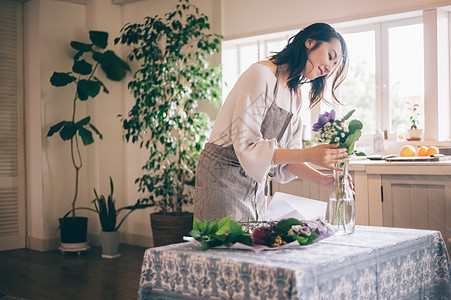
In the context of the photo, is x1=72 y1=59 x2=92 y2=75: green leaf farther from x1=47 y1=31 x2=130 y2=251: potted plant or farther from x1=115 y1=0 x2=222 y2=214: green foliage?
x1=115 y1=0 x2=222 y2=214: green foliage

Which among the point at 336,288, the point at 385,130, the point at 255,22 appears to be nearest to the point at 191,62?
the point at 255,22

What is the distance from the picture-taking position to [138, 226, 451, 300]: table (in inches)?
52.1

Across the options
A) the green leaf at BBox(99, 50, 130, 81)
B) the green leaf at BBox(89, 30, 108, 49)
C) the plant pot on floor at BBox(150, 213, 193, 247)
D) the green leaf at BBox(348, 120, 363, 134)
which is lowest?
the plant pot on floor at BBox(150, 213, 193, 247)

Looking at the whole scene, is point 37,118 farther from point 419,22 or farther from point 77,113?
point 419,22

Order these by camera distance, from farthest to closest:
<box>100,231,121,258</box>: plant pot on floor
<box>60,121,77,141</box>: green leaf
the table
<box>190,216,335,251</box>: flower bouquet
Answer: <box>60,121,77,141</box>: green leaf < <box>100,231,121,258</box>: plant pot on floor < <box>190,216,335,251</box>: flower bouquet < the table

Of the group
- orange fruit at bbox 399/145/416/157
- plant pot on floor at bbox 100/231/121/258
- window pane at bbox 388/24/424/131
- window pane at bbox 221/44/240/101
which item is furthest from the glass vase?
plant pot on floor at bbox 100/231/121/258

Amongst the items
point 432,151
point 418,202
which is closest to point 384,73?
point 432,151

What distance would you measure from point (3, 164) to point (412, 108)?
4247 mm

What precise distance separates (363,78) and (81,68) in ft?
9.39

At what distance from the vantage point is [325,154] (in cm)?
170

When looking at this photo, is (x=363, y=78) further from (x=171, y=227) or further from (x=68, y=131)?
(x=68, y=131)

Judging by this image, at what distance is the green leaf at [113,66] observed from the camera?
5.75m

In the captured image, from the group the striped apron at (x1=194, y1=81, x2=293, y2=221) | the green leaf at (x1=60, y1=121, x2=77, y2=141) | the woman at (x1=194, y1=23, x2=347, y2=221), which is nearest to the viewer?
the woman at (x1=194, y1=23, x2=347, y2=221)

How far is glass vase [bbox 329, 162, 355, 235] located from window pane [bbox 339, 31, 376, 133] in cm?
296
